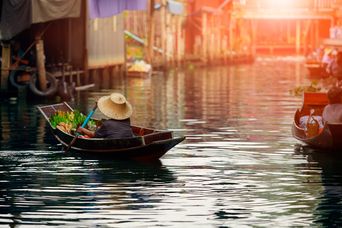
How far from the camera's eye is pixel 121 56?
48906 mm

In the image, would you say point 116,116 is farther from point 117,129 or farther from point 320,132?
point 320,132

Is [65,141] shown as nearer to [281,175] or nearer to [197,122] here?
[281,175]

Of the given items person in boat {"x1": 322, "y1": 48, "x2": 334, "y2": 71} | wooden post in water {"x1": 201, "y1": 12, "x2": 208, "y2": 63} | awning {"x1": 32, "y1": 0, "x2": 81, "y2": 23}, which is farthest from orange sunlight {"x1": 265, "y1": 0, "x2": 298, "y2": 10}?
awning {"x1": 32, "y1": 0, "x2": 81, "y2": 23}

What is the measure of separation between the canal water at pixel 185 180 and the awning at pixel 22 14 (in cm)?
520

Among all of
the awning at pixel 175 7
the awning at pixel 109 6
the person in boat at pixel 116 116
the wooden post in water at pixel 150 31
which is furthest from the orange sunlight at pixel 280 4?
the person in boat at pixel 116 116

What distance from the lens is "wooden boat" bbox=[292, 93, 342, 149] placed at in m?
18.1

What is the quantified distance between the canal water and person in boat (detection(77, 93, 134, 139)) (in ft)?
1.58

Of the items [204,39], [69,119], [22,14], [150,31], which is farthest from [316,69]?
[69,119]

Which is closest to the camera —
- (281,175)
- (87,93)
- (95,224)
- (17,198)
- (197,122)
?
(95,224)

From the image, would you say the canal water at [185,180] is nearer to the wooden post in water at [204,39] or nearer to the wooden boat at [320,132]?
the wooden boat at [320,132]

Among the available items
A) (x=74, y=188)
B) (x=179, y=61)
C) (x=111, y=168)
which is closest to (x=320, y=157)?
Result: (x=111, y=168)

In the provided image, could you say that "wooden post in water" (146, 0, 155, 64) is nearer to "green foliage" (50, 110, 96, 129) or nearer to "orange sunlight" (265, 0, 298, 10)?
"orange sunlight" (265, 0, 298, 10)

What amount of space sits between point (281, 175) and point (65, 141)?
13.9ft

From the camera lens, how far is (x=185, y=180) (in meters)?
15.5
